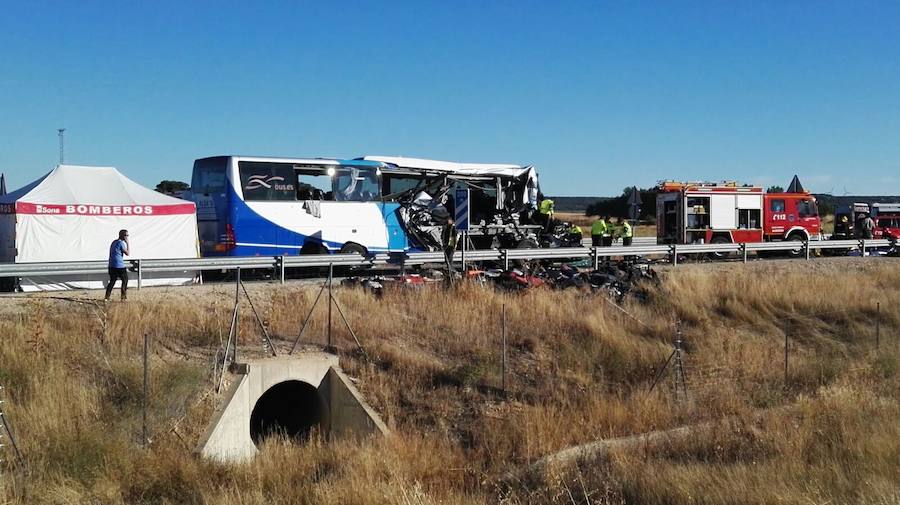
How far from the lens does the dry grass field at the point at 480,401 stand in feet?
29.8

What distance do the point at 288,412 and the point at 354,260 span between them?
4.79 meters

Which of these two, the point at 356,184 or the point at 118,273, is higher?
the point at 356,184

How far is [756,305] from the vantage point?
20328mm

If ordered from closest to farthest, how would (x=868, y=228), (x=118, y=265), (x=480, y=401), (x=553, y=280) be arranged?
(x=480, y=401) → (x=118, y=265) → (x=553, y=280) → (x=868, y=228)

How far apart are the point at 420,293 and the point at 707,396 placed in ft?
19.7

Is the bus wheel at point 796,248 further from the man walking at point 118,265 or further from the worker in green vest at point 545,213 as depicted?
the man walking at point 118,265

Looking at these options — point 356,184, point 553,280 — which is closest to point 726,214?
point 553,280

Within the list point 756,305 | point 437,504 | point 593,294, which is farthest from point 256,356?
point 756,305

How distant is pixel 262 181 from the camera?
20297mm

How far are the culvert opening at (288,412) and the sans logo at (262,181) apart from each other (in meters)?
5.96

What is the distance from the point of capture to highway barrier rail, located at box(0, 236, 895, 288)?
53.2 feet

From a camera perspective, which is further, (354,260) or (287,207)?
(287,207)

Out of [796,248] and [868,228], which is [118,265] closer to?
[796,248]

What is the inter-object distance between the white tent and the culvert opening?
428 centimetres
